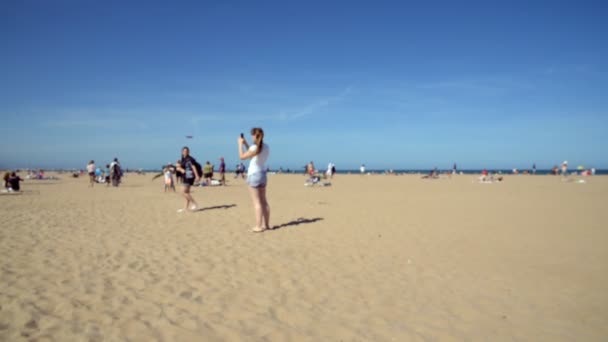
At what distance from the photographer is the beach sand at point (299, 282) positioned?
11.0 ft

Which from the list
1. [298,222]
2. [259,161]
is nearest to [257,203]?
[259,161]

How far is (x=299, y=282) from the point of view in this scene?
460 cm

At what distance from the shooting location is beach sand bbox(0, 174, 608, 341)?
3342 mm

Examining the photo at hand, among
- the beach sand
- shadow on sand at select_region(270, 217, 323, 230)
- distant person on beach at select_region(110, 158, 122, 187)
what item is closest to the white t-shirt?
the beach sand

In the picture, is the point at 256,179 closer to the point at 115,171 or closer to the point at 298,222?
the point at 298,222

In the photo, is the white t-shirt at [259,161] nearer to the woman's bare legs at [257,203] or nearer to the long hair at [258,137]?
the long hair at [258,137]

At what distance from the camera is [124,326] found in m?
3.25

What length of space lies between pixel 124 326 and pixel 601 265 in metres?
7.32

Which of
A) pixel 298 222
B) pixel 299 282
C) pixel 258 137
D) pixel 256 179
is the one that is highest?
pixel 258 137

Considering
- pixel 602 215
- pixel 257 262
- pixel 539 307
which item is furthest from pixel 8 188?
pixel 602 215

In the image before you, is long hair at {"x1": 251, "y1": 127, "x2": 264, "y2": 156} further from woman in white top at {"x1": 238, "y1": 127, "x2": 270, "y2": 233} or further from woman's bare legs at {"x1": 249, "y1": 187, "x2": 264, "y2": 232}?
woman's bare legs at {"x1": 249, "y1": 187, "x2": 264, "y2": 232}

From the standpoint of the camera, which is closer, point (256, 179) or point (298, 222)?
point (256, 179)

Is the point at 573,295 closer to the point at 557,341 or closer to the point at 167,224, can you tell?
the point at 557,341

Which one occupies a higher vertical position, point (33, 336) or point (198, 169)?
point (198, 169)
